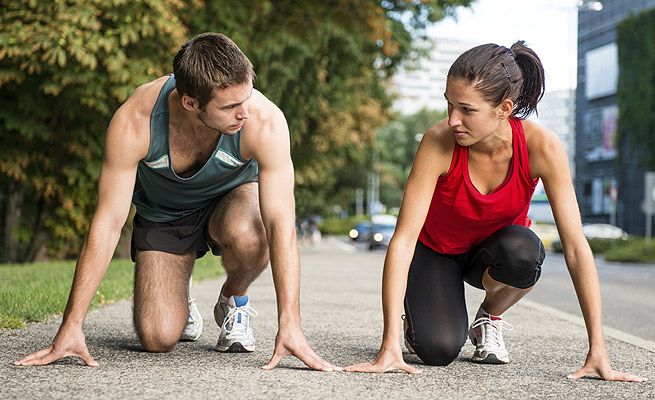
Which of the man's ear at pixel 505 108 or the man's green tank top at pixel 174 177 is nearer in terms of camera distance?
the man's ear at pixel 505 108

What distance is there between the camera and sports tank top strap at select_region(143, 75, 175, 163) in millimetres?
4652

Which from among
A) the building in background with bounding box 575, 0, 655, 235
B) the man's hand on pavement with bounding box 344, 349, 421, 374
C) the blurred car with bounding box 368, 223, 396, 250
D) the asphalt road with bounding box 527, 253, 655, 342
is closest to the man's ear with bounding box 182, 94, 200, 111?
the man's hand on pavement with bounding box 344, 349, 421, 374

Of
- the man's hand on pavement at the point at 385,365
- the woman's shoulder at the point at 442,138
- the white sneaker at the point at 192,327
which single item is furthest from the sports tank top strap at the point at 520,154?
the white sneaker at the point at 192,327

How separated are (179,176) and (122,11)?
8257 mm

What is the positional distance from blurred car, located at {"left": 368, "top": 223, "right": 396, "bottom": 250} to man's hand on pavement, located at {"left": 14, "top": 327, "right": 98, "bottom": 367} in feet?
108

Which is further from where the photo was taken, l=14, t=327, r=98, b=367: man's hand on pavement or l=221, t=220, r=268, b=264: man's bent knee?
l=221, t=220, r=268, b=264: man's bent knee

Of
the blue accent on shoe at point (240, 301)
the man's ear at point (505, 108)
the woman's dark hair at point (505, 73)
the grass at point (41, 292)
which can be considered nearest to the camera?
the woman's dark hair at point (505, 73)

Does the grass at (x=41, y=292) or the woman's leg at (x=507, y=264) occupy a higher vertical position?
the woman's leg at (x=507, y=264)

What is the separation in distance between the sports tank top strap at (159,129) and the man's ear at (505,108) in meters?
1.53

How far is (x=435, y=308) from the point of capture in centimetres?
513

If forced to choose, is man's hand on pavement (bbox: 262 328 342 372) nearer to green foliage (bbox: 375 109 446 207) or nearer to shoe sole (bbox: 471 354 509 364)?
shoe sole (bbox: 471 354 509 364)

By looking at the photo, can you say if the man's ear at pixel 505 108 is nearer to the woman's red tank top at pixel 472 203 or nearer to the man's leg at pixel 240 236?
the woman's red tank top at pixel 472 203

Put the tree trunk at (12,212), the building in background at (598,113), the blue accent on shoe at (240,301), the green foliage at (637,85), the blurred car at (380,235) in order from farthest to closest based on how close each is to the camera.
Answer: the building in background at (598,113) < the green foliage at (637,85) < the blurred car at (380,235) < the tree trunk at (12,212) < the blue accent on shoe at (240,301)

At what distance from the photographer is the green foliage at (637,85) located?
43.2 metres
